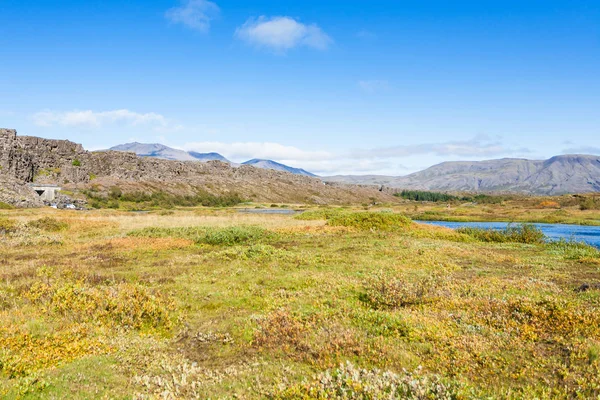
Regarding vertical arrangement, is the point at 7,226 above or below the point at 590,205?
above

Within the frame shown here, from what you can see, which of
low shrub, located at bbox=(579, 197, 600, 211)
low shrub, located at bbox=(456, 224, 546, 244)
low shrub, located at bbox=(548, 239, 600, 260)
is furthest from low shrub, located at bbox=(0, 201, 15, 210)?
low shrub, located at bbox=(579, 197, 600, 211)

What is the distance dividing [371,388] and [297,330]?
13.7 ft

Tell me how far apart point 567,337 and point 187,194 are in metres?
150

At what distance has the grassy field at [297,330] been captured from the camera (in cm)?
757

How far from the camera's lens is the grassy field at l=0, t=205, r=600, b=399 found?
24.8ft

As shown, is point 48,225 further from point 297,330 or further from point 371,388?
point 371,388

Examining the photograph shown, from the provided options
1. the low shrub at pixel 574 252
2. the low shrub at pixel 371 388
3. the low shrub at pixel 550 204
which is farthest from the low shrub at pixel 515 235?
the low shrub at pixel 550 204

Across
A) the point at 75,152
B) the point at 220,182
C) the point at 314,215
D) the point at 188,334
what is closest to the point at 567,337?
the point at 188,334

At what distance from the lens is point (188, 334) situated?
37.0 ft

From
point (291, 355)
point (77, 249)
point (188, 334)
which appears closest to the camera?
point (291, 355)

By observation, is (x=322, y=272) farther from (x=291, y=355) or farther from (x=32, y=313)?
(x=32, y=313)

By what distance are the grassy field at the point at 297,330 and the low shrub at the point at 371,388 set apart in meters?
0.03

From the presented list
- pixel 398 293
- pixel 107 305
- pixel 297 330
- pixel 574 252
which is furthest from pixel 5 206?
pixel 574 252

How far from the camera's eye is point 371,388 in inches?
267
